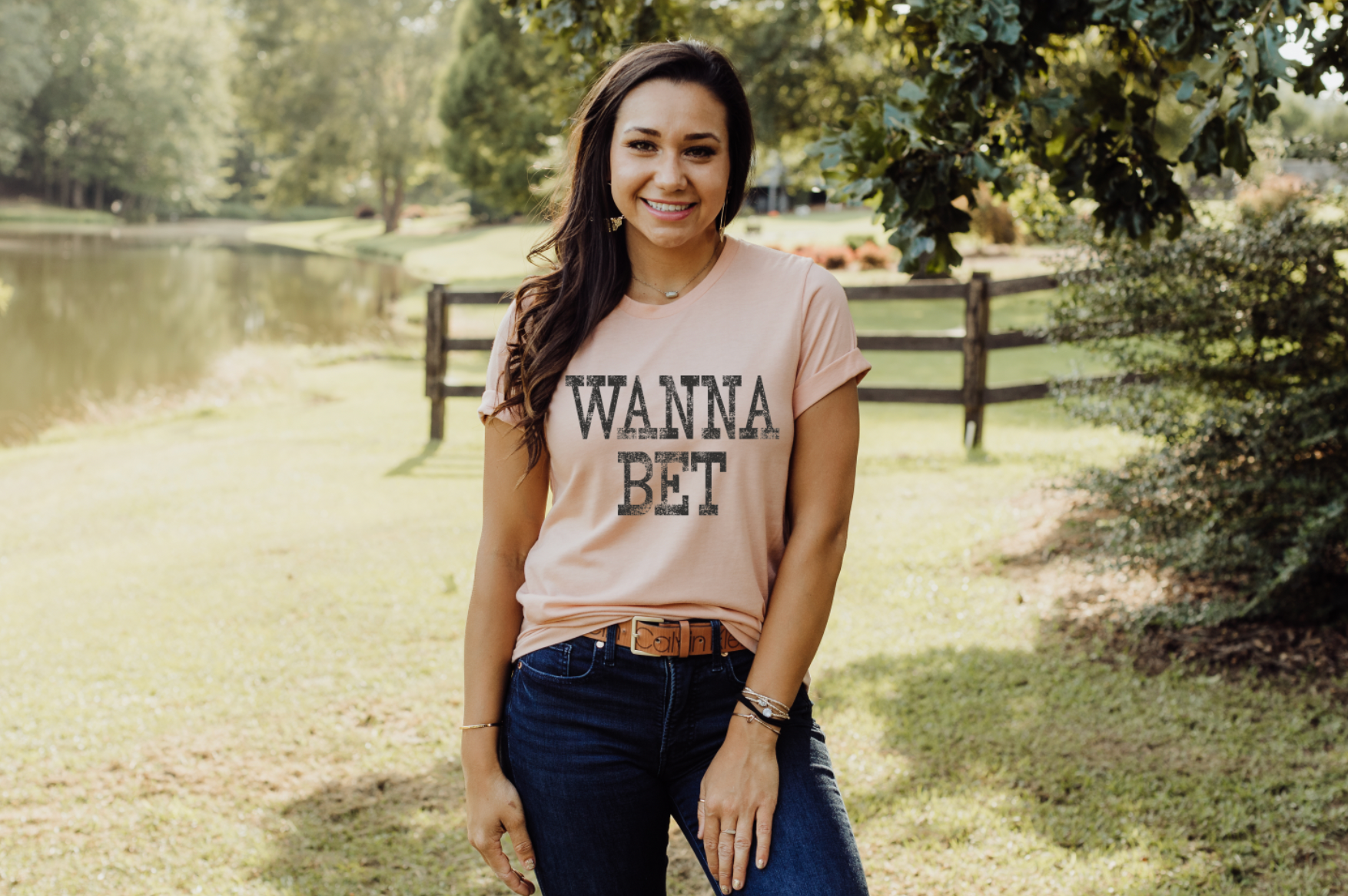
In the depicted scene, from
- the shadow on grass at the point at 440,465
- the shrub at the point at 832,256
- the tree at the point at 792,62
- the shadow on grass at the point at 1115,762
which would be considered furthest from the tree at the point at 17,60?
the shadow on grass at the point at 1115,762

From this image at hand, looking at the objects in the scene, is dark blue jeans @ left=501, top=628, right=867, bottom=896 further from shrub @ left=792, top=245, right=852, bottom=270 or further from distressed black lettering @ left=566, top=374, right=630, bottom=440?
shrub @ left=792, top=245, right=852, bottom=270

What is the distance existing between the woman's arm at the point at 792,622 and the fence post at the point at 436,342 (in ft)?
26.6

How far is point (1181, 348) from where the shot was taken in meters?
4.80

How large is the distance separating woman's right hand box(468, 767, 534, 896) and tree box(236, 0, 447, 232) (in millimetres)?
43067

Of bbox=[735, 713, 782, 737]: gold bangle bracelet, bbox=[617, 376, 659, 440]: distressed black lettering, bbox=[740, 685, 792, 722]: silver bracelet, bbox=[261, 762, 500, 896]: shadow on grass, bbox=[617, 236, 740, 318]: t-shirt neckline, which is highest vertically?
bbox=[617, 236, 740, 318]: t-shirt neckline

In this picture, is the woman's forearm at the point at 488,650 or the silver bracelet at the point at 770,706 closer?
the silver bracelet at the point at 770,706

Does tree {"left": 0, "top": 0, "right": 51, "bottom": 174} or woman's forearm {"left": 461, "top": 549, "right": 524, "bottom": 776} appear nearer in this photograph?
woman's forearm {"left": 461, "top": 549, "right": 524, "bottom": 776}

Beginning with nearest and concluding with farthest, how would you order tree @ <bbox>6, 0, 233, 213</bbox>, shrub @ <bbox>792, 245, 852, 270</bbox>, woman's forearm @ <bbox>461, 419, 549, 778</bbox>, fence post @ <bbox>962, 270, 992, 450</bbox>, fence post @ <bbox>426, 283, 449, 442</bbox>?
1. woman's forearm @ <bbox>461, 419, 549, 778</bbox>
2. fence post @ <bbox>962, 270, 992, 450</bbox>
3. fence post @ <bbox>426, 283, 449, 442</bbox>
4. shrub @ <bbox>792, 245, 852, 270</bbox>
5. tree @ <bbox>6, 0, 233, 213</bbox>

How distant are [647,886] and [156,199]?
226 ft

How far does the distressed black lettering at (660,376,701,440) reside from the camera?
176cm

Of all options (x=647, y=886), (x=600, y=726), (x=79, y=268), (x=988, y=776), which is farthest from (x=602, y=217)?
(x=79, y=268)

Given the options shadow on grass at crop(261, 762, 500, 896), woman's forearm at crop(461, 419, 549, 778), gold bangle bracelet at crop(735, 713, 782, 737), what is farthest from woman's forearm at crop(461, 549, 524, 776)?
shadow on grass at crop(261, 762, 500, 896)

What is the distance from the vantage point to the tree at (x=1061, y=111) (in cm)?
289

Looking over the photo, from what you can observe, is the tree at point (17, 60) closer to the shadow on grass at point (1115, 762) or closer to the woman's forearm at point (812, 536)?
the shadow on grass at point (1115, 762)
